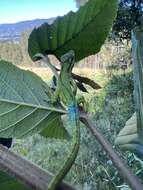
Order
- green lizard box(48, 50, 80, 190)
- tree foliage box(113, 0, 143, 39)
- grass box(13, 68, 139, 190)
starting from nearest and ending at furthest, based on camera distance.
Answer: green lizard box(48, 50, 80, 190)
grass box(13, 68, 139, 190)
tree foliage box(113, 0, 143, 39)

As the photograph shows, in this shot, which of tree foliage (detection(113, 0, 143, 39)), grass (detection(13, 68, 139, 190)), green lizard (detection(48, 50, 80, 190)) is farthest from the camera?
tree foliage (detection(113, 0, 143, 39))

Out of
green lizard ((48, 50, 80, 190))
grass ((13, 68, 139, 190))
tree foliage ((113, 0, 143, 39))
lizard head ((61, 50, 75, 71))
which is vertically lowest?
grass ((13, 68, 139, 190))

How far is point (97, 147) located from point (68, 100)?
309 cm

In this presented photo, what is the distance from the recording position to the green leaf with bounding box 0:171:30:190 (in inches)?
10.2

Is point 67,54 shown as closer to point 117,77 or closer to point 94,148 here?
point 94,148

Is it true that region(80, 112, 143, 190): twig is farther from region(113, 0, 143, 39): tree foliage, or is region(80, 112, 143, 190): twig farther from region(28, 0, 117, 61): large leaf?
region(113, 0, 143, 39): tree foliage

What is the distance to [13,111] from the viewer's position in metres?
0.28

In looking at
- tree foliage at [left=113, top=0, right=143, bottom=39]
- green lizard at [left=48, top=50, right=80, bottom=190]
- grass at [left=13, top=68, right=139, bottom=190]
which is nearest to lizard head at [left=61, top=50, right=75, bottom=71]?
green lizard at [left=48, top=50, right=80, bottom=190]

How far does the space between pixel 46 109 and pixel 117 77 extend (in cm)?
481

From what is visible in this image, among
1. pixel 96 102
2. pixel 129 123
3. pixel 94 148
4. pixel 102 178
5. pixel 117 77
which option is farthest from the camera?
pixel 117 77

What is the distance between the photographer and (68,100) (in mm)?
252

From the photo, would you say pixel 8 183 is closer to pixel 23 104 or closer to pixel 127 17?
pixel 23 104

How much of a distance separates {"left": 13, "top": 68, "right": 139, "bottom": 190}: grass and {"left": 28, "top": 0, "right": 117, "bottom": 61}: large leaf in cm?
201

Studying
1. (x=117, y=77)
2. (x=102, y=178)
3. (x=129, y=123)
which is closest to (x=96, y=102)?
(x=117, y=77)
